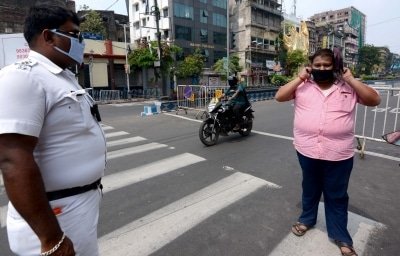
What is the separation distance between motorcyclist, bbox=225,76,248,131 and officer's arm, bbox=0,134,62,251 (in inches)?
267

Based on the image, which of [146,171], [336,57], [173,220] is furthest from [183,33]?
[336,57]

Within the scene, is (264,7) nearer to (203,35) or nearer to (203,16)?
(203,16)

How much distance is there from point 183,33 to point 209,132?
110 feet

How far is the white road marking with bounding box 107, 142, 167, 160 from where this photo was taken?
6.39m

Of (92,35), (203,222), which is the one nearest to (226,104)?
(203,222)

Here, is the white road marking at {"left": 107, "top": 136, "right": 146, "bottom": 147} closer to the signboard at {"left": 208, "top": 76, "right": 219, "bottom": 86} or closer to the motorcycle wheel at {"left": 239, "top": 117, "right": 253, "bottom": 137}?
the motorcycle wheel at {"left": 239, "top": 117, "right": 253, "bottom": 137}

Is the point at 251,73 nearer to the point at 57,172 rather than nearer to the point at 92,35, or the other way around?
the point at 92,35

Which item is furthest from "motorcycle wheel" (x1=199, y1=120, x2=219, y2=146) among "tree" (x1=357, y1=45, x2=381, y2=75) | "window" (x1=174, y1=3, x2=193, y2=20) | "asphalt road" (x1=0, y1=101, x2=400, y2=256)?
"tree" (x1=357, y1=45, x2=381, y2=75)

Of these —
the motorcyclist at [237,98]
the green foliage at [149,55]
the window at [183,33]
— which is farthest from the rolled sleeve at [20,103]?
the window at [183,33]

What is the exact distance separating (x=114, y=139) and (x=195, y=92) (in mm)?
6220

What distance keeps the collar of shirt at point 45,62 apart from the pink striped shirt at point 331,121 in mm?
2271

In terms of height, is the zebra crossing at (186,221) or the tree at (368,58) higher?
the tree at (368,58)

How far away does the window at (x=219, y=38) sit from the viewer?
42594 millimetres

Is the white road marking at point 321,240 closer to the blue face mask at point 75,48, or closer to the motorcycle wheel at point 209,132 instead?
the blue face mask at point 75,48
